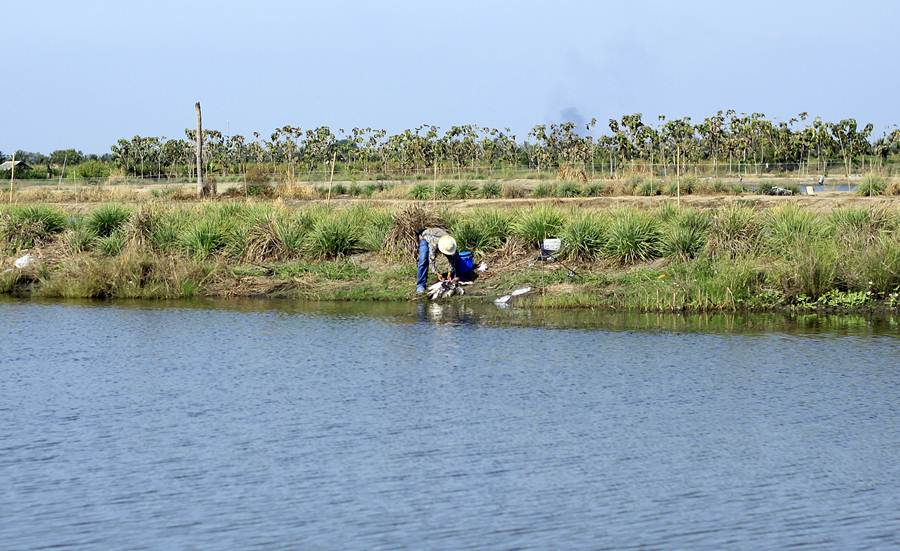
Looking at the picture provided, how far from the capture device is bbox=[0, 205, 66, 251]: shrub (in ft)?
102

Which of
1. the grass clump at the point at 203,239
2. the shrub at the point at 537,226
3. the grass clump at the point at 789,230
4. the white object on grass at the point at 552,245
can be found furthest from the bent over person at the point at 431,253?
the grass clump at the point at 789,230

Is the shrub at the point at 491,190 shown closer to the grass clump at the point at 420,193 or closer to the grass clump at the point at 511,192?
the grass clump at the point at 511,192

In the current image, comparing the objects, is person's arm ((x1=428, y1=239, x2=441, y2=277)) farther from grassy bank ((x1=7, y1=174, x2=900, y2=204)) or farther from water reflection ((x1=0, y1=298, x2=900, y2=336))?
grassy bank ((x1=7, y1=174, x2=900, y2=204))

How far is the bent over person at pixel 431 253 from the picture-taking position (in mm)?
24609

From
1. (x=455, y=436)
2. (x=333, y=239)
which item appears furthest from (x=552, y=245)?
(x=455, y=436)

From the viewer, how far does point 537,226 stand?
27.5 metres

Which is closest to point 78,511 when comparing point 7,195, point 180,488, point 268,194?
point 180,488

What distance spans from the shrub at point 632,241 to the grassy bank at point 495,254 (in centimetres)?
3

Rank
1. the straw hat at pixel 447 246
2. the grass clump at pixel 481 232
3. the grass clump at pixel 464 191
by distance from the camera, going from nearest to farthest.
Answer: the straw hat at pixel 447 246
the grass clump at pixel 481 232
the grass clump at pixel 464 191

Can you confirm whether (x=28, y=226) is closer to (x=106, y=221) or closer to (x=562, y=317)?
(x=106, y=221)

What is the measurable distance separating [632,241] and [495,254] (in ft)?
10.1

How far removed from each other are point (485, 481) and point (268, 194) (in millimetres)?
36184

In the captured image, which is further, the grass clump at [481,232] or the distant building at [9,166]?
the distant building at [9,166]

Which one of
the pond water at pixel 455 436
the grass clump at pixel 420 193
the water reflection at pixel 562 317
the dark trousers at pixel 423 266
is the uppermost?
the grass clump at pixel 420 193
